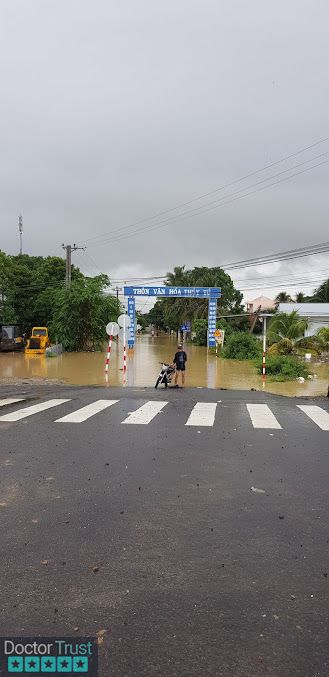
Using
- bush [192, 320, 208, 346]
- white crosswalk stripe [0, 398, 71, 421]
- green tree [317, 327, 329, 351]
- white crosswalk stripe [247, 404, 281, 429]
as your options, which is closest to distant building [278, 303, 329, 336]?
bush [192, 320, 208, 346]

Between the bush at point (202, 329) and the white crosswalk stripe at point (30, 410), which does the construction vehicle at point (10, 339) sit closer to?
the bush at point (202, 329)

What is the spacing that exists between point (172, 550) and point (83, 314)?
117ft

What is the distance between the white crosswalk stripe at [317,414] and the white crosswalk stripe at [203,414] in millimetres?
2114

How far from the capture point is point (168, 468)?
6297 mm

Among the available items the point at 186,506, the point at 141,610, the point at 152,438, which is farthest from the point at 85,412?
the point at 141,610

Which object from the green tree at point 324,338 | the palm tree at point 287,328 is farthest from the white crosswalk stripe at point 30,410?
the green tree at point 324,338

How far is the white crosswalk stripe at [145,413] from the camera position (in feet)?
31.3

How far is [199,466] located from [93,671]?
3893 mm

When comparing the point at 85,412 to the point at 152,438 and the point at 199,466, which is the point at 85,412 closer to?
the point at 152,438

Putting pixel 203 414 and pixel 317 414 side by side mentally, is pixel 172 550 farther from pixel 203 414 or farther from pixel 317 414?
pixel 317 414

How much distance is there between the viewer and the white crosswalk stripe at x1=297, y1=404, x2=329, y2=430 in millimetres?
9570

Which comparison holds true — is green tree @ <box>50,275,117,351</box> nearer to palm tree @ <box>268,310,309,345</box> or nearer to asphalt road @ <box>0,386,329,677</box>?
palm tree @ <box>268,310,309,345</box>

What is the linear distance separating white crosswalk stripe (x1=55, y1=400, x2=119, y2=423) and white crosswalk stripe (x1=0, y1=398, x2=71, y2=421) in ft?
2.86

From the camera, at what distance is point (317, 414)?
35.7 feet
